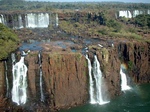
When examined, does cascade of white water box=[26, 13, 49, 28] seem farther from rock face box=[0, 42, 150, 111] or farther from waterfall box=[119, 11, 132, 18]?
rock face box=[0, 42, 150, 111]

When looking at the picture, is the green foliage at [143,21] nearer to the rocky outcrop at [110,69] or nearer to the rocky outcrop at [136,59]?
the rocky outcrop at [136,59]

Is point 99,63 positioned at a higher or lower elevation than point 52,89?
higher

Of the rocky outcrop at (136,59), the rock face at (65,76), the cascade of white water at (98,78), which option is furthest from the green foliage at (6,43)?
the rocky outcrop at (136,59)

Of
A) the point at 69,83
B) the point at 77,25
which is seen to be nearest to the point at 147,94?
the point at 69,83

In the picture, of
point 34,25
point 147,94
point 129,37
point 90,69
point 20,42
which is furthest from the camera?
point 34,25

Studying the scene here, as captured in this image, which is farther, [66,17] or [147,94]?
[66,17]

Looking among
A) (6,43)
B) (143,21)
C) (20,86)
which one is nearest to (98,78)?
(20,86)

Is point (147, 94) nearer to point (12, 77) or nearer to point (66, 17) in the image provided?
point (12, 77)

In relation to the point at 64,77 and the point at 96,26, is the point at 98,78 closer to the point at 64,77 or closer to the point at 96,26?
the point at 64,77
